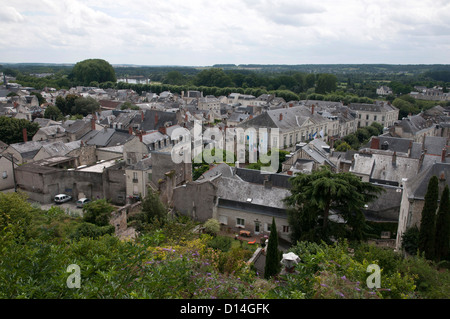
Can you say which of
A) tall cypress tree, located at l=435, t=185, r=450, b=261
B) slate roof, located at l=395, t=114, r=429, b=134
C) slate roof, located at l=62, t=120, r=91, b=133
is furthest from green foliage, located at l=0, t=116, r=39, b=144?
slate roof, located at l=395, t=114, r=429, b=134

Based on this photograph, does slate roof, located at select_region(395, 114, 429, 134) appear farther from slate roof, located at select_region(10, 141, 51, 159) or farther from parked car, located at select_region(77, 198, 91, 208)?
slate roof, located at select_region(10, 141, 51, 159)

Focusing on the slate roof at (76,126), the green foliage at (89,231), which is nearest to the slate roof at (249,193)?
the green foliage at (89,231)

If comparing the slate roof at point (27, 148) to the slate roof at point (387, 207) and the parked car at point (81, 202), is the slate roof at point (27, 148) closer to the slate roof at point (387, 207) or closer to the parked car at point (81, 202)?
the parked car at point (81, 202)

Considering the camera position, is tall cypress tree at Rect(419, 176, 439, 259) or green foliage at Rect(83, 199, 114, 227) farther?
green foliage at Rect(83, 199, 114, 227)

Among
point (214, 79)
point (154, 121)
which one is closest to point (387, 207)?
point (154, 121)

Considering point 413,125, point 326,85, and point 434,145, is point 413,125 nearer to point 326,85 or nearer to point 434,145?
point 434,145
